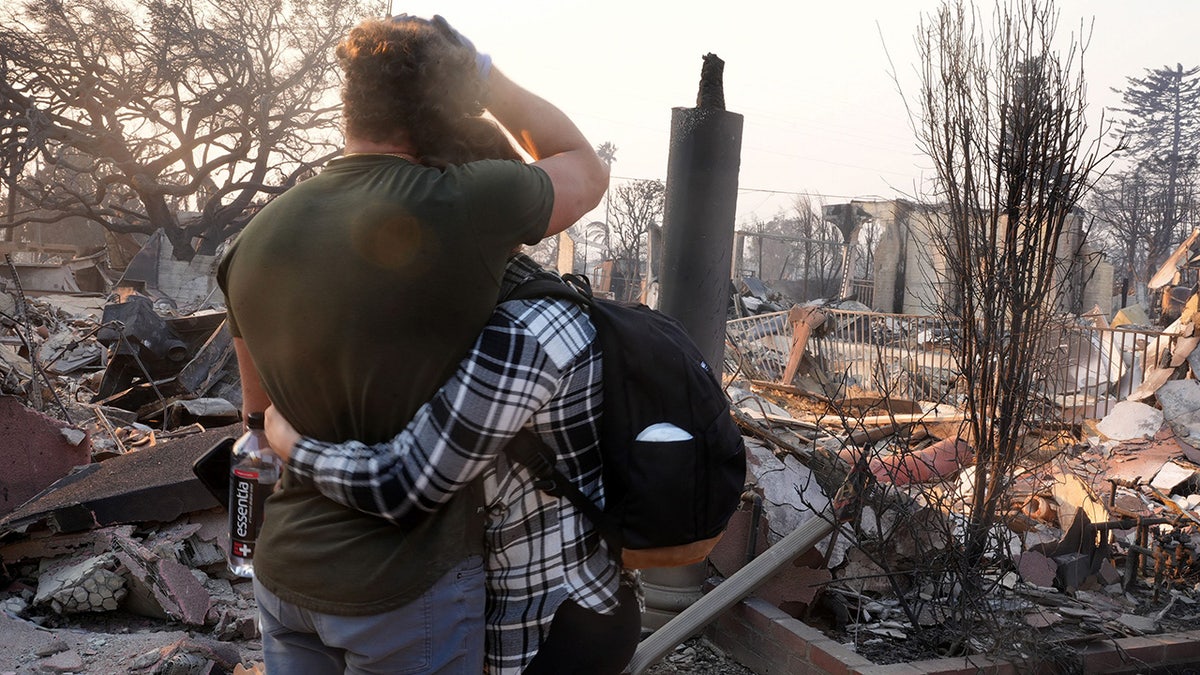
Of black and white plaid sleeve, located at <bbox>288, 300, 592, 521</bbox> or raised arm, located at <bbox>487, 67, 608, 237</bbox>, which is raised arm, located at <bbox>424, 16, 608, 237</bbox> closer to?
raised arm, located at <bbox>487, 67, 608, 237</bbox>

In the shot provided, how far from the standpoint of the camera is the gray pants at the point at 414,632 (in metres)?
1.34

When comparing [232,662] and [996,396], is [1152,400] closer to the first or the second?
[996,396]

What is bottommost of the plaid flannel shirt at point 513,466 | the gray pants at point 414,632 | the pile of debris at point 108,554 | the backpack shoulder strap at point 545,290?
the pile of debris at point 108,554

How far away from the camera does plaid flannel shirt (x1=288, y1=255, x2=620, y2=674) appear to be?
4.27 feet

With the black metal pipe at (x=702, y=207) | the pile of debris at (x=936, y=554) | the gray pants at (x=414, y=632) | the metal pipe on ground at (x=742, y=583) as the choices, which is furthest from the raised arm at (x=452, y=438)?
the black metal pipe at (x=702, y=207)

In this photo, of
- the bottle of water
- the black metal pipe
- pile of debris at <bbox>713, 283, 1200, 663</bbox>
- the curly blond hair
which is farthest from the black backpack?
the black metal pipe

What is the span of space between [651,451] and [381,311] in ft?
1.50

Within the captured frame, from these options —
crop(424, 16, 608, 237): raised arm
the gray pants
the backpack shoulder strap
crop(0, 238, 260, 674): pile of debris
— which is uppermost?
crop(424, 16, 608, 237): raised arm

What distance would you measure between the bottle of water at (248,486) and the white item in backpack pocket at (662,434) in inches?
28.2

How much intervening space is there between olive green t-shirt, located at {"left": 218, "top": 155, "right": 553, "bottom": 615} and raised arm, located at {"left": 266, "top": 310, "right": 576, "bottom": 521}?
0.04m

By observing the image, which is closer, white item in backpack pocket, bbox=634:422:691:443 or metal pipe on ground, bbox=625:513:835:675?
white item in backpack pocket, bbox=634:422:691:443

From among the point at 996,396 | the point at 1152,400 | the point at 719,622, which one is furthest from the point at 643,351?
the point at 1152,400

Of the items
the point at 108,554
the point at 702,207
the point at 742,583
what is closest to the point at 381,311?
the point at 742,583

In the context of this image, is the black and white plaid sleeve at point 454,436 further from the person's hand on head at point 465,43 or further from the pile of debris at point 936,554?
the pile of debris at point 936,554
